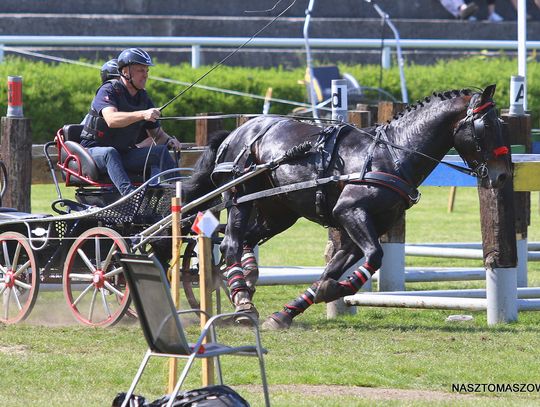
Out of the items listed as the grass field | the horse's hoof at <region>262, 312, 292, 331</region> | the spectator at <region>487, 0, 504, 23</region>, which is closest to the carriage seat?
the grass field

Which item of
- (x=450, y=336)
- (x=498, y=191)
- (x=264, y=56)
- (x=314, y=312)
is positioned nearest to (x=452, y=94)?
(x=498, y=191)

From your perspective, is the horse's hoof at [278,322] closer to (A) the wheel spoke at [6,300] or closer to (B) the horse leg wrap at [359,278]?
(B) the horse leg wrap at [359,278]

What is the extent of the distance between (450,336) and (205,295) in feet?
10.6

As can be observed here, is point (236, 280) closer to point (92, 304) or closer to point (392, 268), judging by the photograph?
point (92, 304)

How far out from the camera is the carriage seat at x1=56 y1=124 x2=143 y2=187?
1060 cm

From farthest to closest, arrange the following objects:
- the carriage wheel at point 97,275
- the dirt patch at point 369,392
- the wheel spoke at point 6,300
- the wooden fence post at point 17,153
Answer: the wooden fence post at point 17,153, the wheel spoke at point 6,300, the carriage wheel at point 97,275, the dirt patch at point 369,392

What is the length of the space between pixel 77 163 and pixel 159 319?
4.21m

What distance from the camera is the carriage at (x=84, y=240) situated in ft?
34.0

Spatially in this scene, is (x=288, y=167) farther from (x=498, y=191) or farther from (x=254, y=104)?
(x=254, y=104)

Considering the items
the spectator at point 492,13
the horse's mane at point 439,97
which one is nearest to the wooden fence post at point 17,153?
the horse's mane at point 439,97

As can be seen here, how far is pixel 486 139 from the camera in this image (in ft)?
31.7

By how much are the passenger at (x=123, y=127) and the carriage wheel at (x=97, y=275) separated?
47 centimetres

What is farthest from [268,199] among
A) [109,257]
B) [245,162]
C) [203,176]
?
[109,257]

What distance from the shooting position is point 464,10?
2464 centimetres
